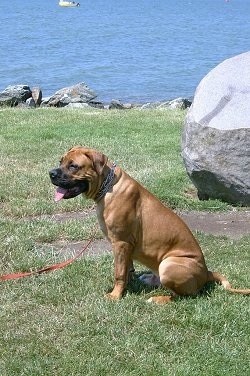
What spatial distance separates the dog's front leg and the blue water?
19.5 m

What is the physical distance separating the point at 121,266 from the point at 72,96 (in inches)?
651

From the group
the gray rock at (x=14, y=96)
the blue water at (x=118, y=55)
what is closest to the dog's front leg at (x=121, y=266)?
the gray rock at (x=14, y=96)

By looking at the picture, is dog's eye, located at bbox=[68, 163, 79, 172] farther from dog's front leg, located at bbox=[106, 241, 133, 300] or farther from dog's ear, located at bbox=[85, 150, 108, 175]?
dog's front leg, located at bbox=[106, 241, 133, 300]

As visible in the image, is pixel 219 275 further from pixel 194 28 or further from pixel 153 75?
pixel 194 28

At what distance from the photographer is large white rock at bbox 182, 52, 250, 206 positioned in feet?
27.8

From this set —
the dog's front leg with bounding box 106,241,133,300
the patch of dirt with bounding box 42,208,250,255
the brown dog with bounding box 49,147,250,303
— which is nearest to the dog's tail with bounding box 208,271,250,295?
the brown dog with bounding box 49,147,250,303

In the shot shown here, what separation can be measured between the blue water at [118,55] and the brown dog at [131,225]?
19.4m

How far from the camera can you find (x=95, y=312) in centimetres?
565

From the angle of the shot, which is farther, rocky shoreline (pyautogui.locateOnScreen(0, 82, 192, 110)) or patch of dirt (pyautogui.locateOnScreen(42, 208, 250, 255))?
rocky shoreline (pyautogui.locateOnScreen(0, 82, 192, 110))

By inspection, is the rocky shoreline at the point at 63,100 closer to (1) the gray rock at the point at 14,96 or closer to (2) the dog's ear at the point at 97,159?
(1) the gray rock at the point at 14,96

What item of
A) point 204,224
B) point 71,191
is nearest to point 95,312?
point 71,191

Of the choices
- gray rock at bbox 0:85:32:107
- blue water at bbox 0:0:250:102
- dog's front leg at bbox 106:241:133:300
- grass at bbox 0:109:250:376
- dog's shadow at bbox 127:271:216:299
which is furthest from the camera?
blue water at bbox 0:0:250:102

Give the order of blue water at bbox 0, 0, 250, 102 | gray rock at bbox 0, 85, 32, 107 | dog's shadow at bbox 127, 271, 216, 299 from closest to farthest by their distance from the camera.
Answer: dog's shadow at bbox 127, 271, 216, 299 → gray rock at bbox 0, 85, 32, 107 → blue water at bbox 0, 0, 250, 102

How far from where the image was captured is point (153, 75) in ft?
103
